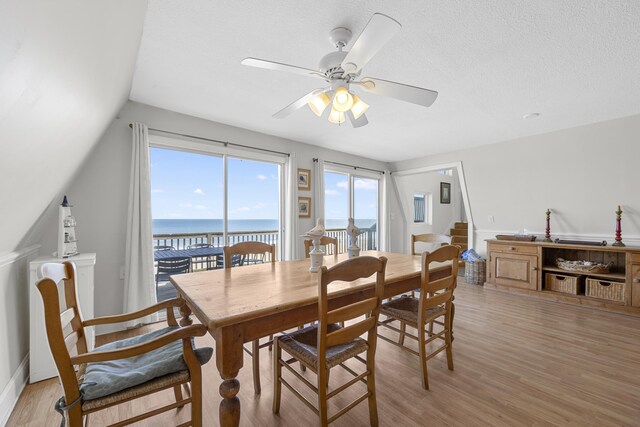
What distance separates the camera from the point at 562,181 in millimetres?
3848

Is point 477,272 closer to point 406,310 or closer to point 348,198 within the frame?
point 348,198

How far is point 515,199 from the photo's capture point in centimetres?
433

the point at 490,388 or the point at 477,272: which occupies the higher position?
the point at 477,272

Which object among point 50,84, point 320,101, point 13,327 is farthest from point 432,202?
point 13,327

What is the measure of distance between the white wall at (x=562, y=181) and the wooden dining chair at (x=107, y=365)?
484 cm

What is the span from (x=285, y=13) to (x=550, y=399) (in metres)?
2.94

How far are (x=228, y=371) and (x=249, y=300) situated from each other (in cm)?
32

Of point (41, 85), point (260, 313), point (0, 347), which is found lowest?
point (0, 347)

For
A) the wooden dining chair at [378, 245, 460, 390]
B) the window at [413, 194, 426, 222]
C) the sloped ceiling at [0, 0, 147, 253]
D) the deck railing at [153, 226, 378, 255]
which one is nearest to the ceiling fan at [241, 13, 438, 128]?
the sloped ceiling at [0, 0, 147, 253]

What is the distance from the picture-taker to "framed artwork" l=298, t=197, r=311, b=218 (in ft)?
14.2

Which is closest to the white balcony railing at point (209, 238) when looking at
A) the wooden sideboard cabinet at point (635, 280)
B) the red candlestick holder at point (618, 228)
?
the red candlestick holder at point (618, 228)

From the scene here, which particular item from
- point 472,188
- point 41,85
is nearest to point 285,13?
point 41,85

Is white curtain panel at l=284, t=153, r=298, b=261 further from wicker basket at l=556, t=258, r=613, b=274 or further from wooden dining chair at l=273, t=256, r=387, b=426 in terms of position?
Result: wicker basket at l=556, t=258, r=613, b=274

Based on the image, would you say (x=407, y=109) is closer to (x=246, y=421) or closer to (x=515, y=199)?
(x=515, y=199)
